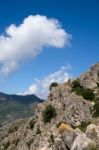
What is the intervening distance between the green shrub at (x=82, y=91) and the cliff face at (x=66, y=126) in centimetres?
141

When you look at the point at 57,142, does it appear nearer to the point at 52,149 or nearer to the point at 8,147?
the point at 52,149

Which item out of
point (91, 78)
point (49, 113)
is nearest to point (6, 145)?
point (49, 113)

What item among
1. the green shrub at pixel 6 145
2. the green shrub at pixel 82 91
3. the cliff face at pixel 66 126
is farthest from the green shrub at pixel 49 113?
the green shrub at pixel 6 145

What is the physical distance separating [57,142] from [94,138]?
21.9ft

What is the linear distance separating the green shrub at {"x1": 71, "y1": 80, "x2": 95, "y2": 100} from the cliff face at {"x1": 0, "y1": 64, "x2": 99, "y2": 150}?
4.64 feet

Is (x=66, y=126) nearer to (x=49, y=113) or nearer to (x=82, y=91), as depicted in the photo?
(x=82, y=91)

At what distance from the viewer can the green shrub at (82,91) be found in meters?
92.6

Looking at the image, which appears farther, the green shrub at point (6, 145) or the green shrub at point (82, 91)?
the green shrub at point (6, 145)

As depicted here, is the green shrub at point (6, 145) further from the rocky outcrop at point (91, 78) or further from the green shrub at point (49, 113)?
the rocky outcrop at point (91, 78)

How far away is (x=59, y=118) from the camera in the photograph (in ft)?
307

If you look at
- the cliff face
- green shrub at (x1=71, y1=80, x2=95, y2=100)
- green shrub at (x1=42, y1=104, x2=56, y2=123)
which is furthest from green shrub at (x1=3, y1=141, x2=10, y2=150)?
green shrub at (x1=71, y1=80, x2=95, y2=100)

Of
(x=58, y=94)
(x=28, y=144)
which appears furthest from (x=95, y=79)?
(x=28, y=144)

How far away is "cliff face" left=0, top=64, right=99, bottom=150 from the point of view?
55372mm

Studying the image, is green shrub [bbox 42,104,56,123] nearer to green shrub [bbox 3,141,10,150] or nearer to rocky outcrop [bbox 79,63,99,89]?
rocky outcrop [bbox 79,63,99,89]
